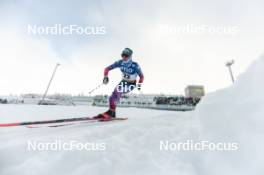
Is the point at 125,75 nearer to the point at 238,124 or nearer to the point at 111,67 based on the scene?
the point at 111,67

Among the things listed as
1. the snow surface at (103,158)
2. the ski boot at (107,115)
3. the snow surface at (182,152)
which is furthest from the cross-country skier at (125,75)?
the snow surface at (103,158)

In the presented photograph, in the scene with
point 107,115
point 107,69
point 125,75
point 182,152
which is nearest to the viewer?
point 182,152

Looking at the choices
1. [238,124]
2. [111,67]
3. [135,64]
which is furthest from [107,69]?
[238,124]

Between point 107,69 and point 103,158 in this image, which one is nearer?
point 103,158

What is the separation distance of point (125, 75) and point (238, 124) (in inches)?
213

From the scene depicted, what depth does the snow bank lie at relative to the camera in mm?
2730

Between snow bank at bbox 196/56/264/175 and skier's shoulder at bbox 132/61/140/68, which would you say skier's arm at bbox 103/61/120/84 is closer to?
skier's shoulder at bbox 132/61/140/68

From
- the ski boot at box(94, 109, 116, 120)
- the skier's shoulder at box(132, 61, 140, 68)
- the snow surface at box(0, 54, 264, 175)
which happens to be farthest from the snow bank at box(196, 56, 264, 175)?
the skier's shoulder at box(132, 61, 140, 68)

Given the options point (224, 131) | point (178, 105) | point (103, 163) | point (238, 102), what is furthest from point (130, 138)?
point (178, 105)

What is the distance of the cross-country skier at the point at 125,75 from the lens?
815 centimetres

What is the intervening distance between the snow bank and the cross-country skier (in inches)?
173

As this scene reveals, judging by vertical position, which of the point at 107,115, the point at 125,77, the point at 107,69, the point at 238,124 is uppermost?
the point at 107,69

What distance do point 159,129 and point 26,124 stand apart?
332 centimetres

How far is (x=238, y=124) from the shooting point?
315 cm
